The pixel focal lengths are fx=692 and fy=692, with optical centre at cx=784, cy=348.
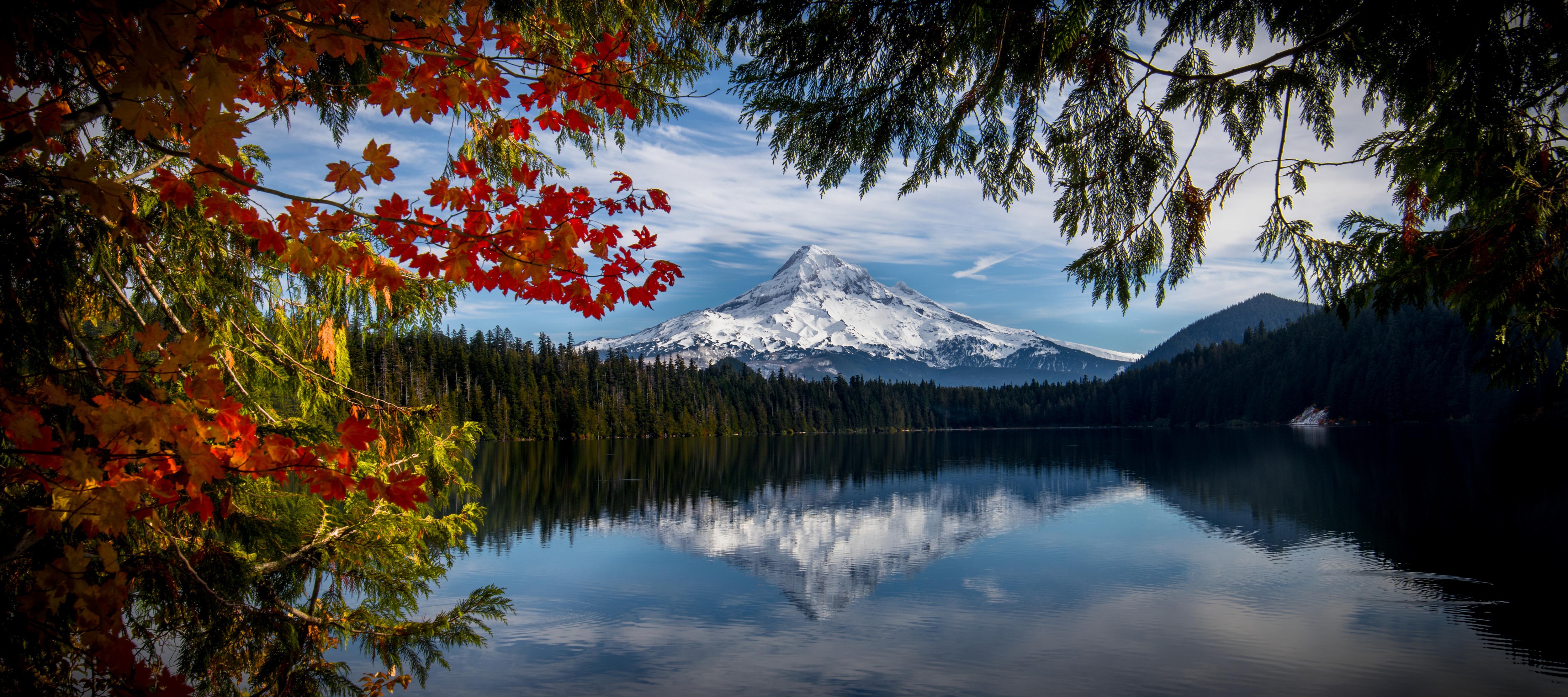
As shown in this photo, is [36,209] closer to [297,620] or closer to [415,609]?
[297,620]

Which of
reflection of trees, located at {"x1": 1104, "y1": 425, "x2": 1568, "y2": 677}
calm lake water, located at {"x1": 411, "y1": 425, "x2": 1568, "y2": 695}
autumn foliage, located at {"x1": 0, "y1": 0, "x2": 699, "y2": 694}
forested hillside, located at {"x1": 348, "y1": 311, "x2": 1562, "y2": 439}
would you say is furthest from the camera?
forested hillside, located at {"x1": 348, "y1": 311, "x2": 1562, "y2": 439}

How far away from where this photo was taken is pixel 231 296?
14.4 feet

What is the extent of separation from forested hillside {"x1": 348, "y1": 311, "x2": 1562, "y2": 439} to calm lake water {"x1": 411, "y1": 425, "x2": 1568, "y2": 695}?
49.9 metres

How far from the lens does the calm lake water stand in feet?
30.3

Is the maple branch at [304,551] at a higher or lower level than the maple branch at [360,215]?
lower

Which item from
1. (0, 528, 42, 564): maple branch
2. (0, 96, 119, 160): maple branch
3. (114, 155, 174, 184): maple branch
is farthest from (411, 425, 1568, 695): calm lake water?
(0, 96, 119, 160): maple branch

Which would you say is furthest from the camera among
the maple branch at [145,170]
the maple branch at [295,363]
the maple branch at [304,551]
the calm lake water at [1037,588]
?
the calm lake water at [1037,588]

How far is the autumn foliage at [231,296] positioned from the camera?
2.01 meters

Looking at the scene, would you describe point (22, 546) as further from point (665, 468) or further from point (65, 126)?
point (665, 468)

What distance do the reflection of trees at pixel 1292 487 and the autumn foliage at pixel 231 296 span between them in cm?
1318

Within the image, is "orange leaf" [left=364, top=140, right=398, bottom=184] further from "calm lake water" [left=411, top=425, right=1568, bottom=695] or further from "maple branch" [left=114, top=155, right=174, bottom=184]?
"calm lake water" [left=411, top=425, right=1568, bottom=695]

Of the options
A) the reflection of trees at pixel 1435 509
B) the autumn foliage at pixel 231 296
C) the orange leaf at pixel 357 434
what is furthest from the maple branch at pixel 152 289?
the reflection of trees at pixel 1435 509

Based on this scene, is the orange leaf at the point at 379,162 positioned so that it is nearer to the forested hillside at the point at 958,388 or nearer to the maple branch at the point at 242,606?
the maple branch at the point at 242,606

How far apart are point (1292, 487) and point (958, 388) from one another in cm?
14151
